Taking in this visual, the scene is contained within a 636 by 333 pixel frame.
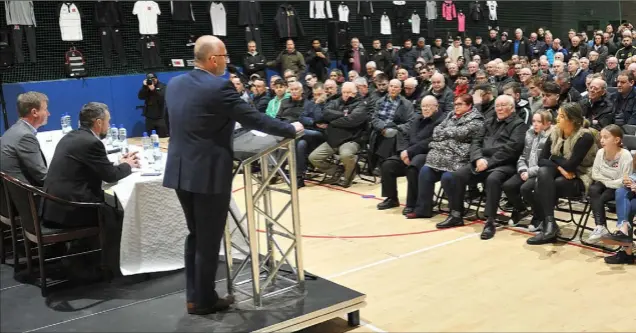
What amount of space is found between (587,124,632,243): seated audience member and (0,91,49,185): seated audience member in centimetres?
412

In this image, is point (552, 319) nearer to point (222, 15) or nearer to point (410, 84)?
point (410, 84)

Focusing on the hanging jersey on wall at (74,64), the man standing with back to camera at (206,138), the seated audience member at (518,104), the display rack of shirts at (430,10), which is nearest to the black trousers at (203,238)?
the man standing with back to camera at (206,138)

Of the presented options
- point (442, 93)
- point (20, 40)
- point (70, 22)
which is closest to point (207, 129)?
point (442, 93)

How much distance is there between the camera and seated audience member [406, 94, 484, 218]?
6227 mm

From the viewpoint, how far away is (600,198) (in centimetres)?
519

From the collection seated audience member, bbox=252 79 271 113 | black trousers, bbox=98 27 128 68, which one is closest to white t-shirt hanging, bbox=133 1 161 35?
black trousers, bbox=98 27 128 68

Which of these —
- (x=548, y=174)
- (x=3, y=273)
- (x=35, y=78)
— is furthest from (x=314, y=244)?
(x=35, y=78)

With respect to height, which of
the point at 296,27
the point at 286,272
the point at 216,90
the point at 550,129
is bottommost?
the point at 286,272

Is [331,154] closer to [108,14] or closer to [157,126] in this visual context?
[157,126]

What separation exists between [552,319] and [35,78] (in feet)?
36.9

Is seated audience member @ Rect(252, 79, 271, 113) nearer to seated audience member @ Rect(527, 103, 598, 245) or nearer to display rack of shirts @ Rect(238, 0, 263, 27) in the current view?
seated audience member @ Rect(527, 103, 598, 245)

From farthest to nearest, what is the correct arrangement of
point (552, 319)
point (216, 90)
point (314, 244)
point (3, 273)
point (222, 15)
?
point (222, 15) < point (314, 244) < point (3, 273) < point (552, 319) < point (216, 90)

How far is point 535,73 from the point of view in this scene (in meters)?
11.3

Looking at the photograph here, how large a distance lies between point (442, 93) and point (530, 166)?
2.31m
